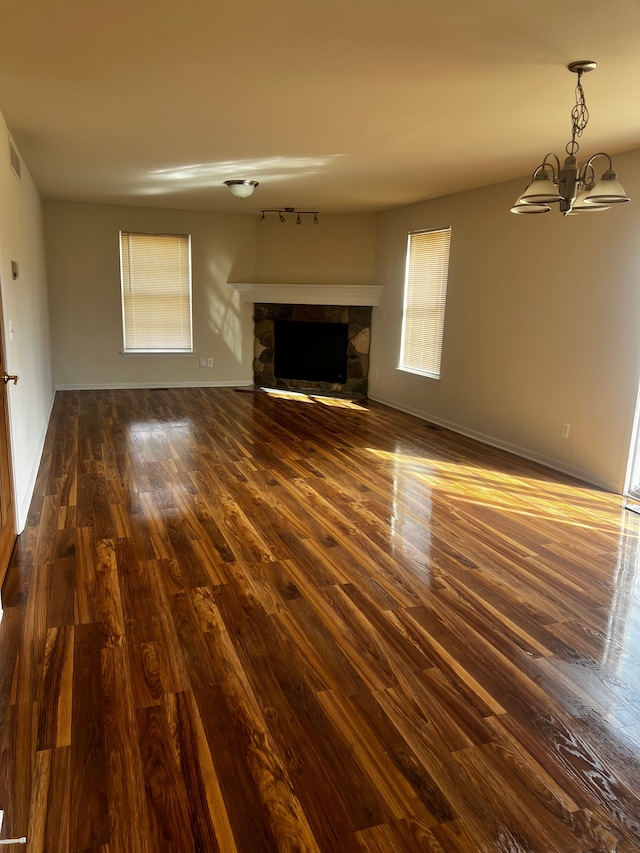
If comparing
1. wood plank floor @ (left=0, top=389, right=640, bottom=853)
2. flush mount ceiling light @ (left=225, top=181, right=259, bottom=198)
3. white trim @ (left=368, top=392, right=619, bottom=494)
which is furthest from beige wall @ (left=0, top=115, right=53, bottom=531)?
white trim @ (left=368, top=392, right=619, bottom=494)

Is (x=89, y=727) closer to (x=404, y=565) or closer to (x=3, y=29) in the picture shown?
(x=404, y=565)

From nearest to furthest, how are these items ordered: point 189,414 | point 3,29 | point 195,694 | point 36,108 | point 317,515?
point 195,694 < point 3,29 < point 36,108 < point 317,515 < point 189,414

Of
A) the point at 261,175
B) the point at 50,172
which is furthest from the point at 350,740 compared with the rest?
the point at 50,172

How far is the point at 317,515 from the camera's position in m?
→ 3.84

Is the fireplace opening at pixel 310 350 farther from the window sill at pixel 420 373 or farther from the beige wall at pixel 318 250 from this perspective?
the window sill at pixel 420 373

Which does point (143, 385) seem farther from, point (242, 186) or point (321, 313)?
point (242, 186)

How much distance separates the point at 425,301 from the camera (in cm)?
693

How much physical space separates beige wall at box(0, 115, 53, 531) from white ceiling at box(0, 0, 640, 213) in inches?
16.5

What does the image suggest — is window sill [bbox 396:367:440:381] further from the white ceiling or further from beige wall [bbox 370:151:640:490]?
the white ceiling

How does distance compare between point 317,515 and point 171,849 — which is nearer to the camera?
point 171,849

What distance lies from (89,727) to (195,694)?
0.35 m

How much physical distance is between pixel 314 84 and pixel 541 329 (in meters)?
3.00

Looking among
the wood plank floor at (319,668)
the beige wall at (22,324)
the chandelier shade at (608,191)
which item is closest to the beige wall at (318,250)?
the beige wall at (22,324)

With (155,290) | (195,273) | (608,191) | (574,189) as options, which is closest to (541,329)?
(574,189)
